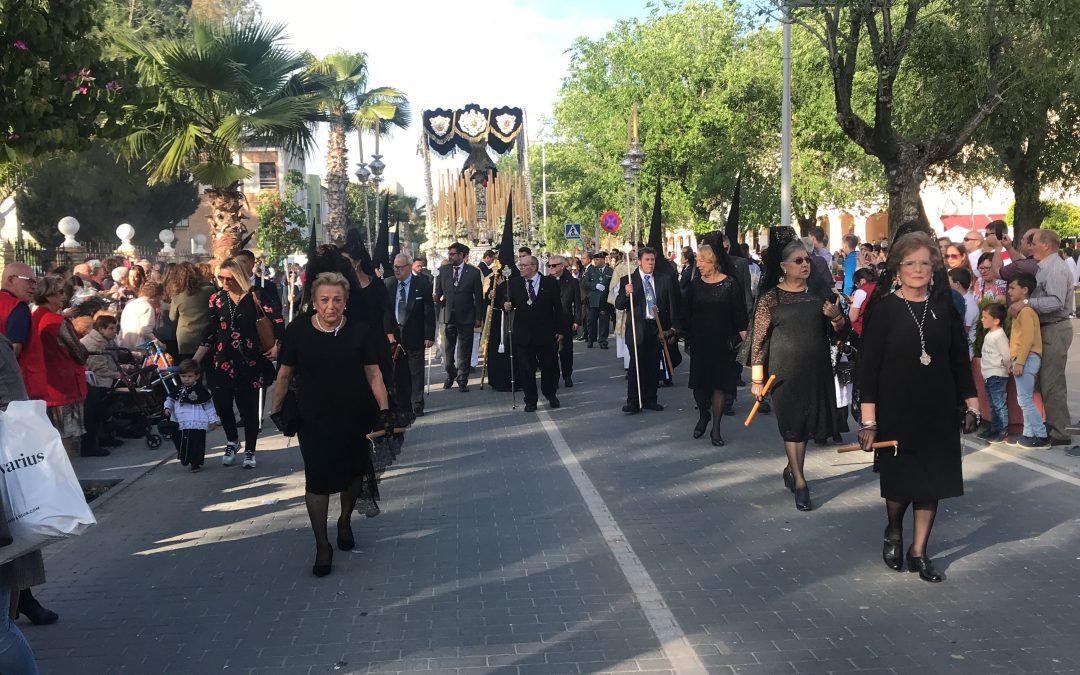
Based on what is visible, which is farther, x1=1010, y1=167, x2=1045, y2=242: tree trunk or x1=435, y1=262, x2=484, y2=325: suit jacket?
x1=1010, y1=167, x2=1045, y2=242: tree trunk

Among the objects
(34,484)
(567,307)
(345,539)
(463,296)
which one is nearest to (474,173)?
(567,307)

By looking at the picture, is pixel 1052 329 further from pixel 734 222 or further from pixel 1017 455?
pixel 734 222

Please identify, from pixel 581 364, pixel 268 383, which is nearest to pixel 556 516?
pixel 268 383

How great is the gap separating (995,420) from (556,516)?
517 centimetres

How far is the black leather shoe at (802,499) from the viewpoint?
7684mm

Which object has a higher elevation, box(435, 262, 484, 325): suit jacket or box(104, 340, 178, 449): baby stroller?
box(435, 262, 484, 325): suit jacket

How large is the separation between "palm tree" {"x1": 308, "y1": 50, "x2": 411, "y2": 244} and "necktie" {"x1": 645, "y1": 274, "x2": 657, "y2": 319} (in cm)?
2562

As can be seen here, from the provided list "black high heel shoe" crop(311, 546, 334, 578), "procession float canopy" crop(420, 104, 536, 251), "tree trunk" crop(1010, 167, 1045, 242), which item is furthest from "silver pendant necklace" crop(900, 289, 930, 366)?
"procession float canopy" crop(420, 104, 536, 251)

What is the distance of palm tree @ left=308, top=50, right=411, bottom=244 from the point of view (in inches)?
1518

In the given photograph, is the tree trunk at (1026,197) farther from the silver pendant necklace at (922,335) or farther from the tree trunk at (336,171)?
the tree trunk at (336,171)

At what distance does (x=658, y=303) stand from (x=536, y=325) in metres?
1.69

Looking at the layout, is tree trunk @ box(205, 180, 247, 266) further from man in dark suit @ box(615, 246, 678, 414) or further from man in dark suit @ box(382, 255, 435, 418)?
man in dark suit @ box(615, 246, 678, 414)

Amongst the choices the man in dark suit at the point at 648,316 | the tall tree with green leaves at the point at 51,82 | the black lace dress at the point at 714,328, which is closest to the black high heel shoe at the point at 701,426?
the black lace dress at the point at 714,328

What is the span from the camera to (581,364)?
19672 millimetres
